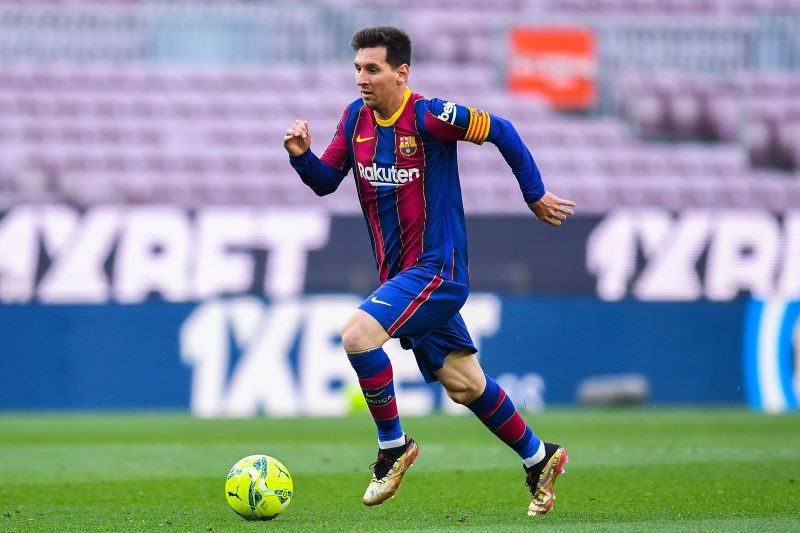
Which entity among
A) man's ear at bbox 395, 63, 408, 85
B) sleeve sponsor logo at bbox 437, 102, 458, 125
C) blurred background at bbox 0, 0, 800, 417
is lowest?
blurred background at bbox 0, 0, 800, 417

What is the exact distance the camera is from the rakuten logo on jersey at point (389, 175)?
6184 millimetres

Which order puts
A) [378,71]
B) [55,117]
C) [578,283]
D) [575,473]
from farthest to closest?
[55,117] → [578,283] → [575,473] → [378,71]

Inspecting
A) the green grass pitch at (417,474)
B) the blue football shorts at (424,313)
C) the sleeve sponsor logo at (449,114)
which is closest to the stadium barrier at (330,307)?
the green grass pitch at (417,474)

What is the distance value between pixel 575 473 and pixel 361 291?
775 cm

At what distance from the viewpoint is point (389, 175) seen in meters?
6.20

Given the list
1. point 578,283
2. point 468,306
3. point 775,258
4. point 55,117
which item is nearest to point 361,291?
point 468,306

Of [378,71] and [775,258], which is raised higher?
[378,71]

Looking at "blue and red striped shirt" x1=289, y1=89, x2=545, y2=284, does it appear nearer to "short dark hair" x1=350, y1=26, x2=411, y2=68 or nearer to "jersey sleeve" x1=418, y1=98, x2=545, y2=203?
"jersey sleeve" x1=418, y1=98, x2=545, y2=203

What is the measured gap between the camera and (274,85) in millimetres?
20562

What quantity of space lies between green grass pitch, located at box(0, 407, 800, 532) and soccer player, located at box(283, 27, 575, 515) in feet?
1.30

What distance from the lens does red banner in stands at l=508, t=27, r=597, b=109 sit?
68.9 ft

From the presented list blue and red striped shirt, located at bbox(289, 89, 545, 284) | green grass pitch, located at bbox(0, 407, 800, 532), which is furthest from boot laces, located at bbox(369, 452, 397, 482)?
blue and red striped shirt, located at bbox(289, 89, 545, 284)

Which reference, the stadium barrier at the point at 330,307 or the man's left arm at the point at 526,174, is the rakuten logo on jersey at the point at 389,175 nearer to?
the man's left arm at the point at 526,174

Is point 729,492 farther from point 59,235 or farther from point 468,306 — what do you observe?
point 59,235
